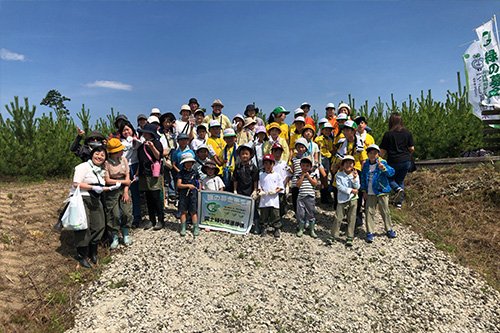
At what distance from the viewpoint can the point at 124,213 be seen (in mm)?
5625

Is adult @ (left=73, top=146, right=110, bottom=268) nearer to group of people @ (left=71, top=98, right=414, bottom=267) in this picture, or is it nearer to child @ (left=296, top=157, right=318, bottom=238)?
group of people @ (left=71, top=98, right=414, bottom=267)

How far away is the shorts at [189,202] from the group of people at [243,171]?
18 mm

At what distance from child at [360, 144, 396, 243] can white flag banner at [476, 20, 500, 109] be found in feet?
17.0

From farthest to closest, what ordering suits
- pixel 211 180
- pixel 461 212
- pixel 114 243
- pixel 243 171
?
pixel 461 212
pixel 211 180
pixel 243 171
pixel 114 243

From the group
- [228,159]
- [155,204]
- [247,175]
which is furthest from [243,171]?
[155,204]

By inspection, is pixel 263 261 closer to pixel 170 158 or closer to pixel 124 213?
pixel 124 213

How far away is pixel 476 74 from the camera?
8969mm

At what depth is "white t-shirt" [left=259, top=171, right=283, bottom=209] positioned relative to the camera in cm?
591

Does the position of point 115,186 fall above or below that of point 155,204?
above

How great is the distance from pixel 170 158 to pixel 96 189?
2.05 meters

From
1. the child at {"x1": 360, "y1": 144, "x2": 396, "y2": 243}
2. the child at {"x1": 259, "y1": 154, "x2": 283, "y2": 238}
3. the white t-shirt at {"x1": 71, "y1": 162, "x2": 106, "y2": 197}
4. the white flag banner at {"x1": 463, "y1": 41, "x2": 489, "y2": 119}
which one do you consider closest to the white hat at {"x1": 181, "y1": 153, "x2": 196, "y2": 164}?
the child at {"x1": 259, "y1": 154, "x2": 283, "y2": 238}

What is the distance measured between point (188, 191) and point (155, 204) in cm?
73

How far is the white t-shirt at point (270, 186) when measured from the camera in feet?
19.4

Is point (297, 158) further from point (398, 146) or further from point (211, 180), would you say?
point (398, 146)
